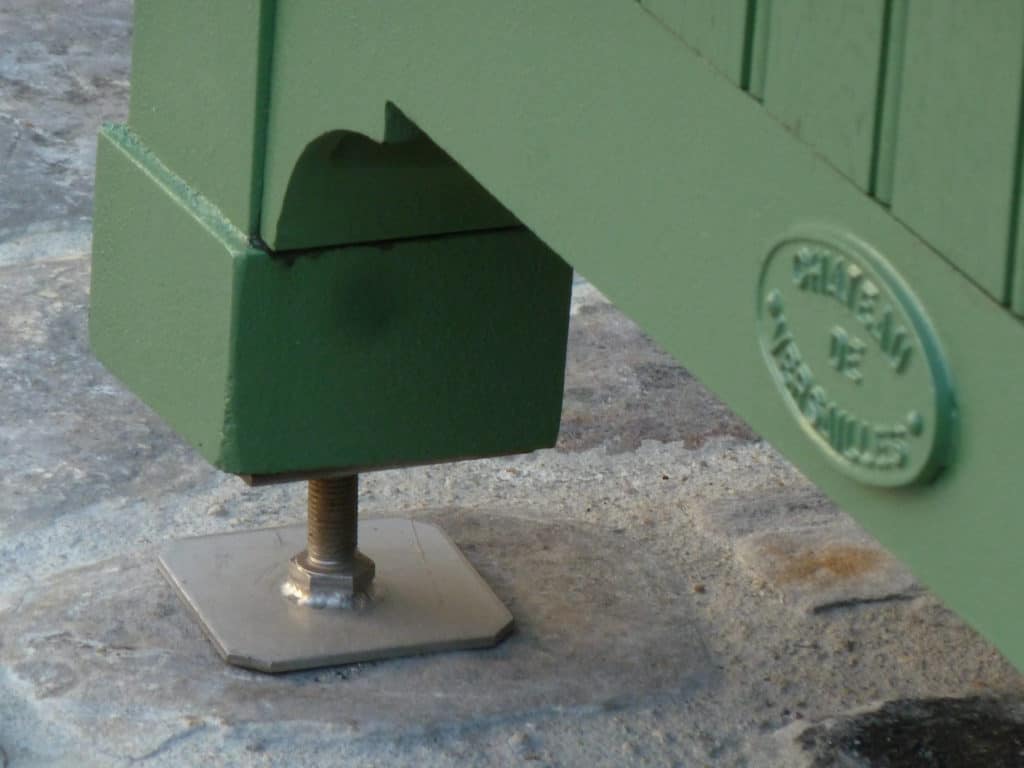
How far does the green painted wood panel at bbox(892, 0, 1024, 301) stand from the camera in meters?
0.82

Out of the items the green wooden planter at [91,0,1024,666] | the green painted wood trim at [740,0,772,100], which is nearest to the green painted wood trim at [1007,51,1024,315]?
the green wooden planter at [91,0,1024,666]

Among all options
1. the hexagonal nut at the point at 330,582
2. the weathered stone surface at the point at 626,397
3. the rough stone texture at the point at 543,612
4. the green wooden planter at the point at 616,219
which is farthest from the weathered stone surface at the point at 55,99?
the green wooden planter at the point at 616,219

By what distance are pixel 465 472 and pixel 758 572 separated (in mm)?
361

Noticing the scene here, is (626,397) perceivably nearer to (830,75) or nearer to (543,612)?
(543,612)

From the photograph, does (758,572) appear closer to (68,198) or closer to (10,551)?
(10,551)

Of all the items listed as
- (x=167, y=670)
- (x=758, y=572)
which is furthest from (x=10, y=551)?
(x=758, y=572)

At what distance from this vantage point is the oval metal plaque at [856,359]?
875 mm

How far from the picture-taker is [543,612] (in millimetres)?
1910

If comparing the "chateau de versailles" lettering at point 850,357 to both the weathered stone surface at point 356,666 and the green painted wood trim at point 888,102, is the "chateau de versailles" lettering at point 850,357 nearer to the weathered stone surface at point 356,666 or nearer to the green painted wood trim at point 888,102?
Answer: the green painted wood trim at point 888,102

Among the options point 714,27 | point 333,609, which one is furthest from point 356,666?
point 714,27

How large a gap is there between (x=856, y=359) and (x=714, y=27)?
0.56ft

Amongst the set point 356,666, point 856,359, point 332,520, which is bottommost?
point 356,666

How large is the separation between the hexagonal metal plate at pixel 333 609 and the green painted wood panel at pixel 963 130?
1.03 m

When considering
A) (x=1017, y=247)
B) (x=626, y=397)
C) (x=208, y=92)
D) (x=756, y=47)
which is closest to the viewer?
(x=1017, y=247)
